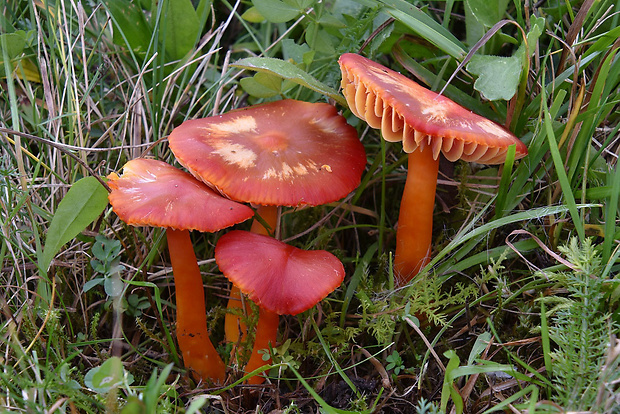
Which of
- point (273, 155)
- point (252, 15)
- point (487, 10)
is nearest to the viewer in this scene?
point (273, 155)

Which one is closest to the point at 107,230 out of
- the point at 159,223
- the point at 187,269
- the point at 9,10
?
the point at 187,269

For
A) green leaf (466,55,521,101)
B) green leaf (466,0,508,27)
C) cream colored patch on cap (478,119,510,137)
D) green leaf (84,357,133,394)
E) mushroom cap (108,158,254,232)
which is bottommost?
green leaf (84,357,133,394)

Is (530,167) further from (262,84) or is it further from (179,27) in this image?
(179,27)

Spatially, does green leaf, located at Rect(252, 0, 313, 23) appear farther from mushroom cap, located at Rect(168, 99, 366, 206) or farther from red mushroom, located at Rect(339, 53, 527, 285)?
red mushroom, located at Rect(339, 53, 527, 285)

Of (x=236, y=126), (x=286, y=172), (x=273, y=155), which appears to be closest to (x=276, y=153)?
(x=273, y=155)

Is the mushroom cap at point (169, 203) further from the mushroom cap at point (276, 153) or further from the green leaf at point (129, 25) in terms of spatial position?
the green leaf at point (129, 25)

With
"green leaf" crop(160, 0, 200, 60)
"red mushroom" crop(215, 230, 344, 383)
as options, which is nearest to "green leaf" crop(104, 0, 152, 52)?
"green leaf" crop(160, 0, 200, 60)
